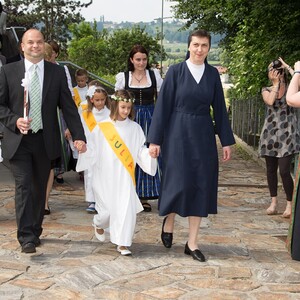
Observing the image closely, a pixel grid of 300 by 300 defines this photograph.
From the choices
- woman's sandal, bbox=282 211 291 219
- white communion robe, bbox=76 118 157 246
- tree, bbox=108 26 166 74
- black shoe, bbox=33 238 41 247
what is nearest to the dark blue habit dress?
white communion robe, bbox=76 118 157 246

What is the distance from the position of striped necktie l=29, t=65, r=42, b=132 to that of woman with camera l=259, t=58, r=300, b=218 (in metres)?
3.05

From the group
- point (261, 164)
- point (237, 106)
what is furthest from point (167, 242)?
point (237, 106)

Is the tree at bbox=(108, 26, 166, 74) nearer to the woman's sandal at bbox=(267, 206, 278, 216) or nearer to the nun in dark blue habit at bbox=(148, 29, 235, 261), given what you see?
the woman's sandal at bbox=(267, 206, 278, 216)

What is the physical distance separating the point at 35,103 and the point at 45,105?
0.30ft

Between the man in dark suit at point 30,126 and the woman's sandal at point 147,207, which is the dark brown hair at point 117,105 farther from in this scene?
the woman's sandal at point 147,207

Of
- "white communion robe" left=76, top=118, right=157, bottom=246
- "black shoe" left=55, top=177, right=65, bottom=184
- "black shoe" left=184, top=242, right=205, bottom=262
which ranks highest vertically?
"white communion robe" left=76, top=118, right=157, bottom=246

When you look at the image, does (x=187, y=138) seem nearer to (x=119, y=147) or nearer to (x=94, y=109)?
(x=119, y=147)

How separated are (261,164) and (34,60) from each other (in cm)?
830

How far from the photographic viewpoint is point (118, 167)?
6320 millimetres

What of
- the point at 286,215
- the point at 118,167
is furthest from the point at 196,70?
the point at 286,215

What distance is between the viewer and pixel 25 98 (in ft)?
19.5

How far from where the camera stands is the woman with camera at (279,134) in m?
8.13

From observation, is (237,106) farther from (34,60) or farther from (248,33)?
(34,60)

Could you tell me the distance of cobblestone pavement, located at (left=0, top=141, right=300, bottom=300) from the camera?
525cm
